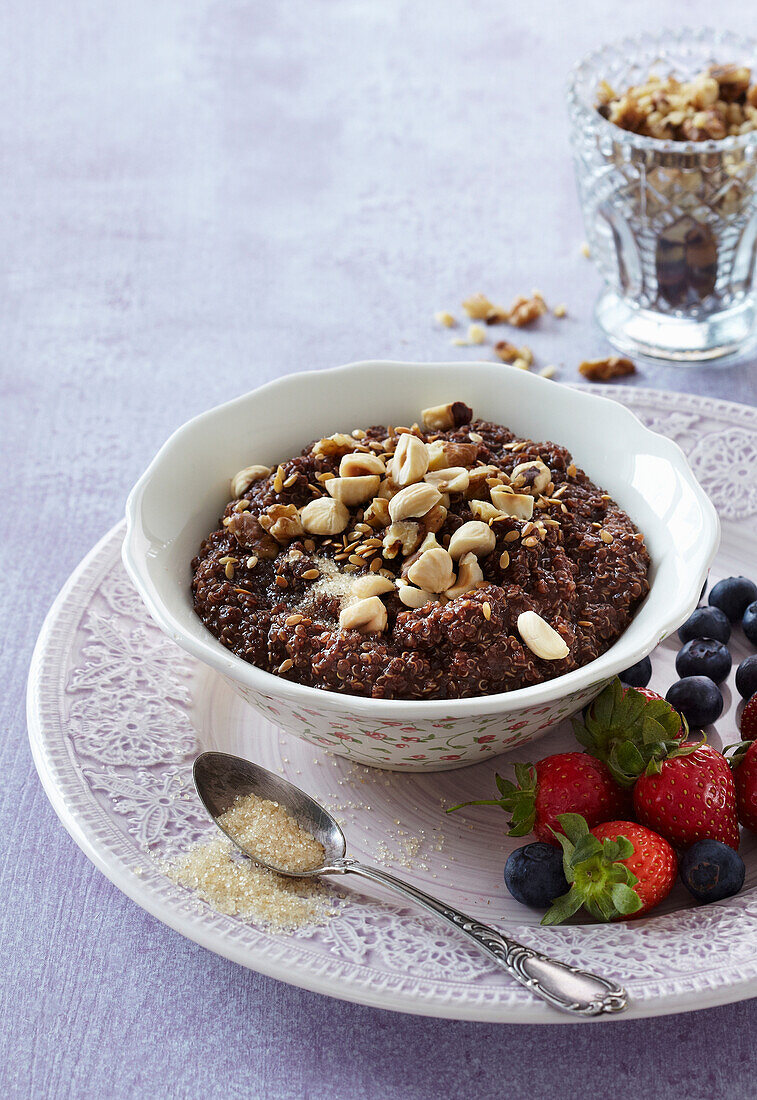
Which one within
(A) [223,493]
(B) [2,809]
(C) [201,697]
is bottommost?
(B) [2,809]

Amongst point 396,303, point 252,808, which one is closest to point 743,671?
point 252,808

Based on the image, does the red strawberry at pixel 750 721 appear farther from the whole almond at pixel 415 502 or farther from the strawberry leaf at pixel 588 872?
the whole almond at pixel 415 502

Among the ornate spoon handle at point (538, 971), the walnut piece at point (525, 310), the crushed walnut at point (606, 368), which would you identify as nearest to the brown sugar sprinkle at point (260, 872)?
the ornate spoon handle at point (538, 971)

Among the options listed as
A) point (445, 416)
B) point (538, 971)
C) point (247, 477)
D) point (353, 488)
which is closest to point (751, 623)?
point (445, 416)

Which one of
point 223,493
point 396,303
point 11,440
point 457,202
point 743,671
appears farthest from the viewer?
point 457,202

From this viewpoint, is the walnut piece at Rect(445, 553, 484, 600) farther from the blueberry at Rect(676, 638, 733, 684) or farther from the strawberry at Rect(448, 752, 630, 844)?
the blueberry at Rect(676, 638, 733, 684)

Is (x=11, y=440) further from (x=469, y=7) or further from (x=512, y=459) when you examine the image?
(x=469, y=7)
